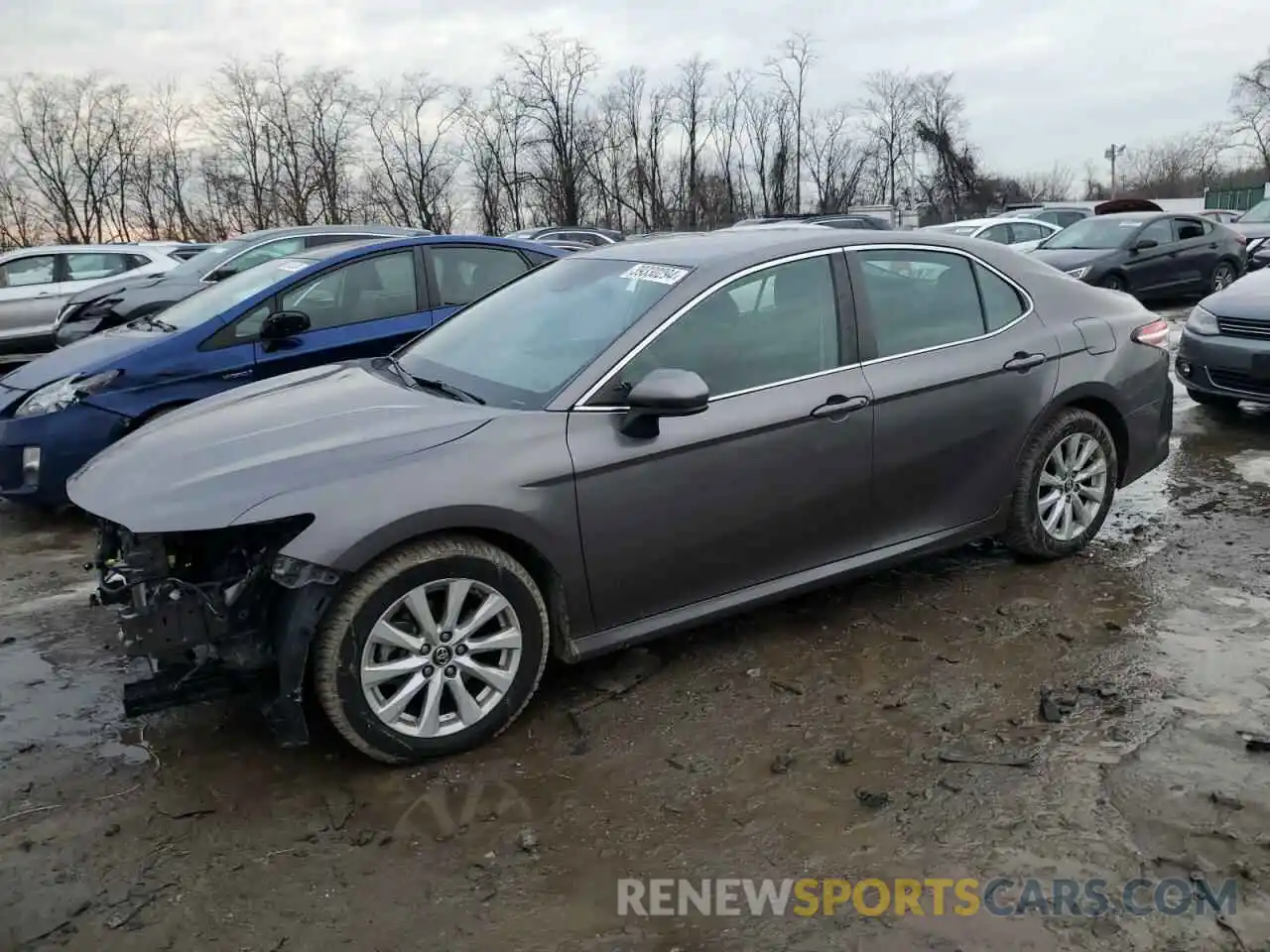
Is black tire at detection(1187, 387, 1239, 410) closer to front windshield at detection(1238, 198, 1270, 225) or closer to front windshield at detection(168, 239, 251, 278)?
A: front windshield at detection(168, 239, 251, 278)

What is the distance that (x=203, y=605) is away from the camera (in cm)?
304

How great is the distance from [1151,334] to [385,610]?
3.93 meters

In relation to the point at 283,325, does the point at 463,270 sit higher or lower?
higher

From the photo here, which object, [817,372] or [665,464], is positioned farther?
[817,372]

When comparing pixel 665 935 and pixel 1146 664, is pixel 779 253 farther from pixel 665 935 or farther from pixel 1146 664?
pixel 665 935

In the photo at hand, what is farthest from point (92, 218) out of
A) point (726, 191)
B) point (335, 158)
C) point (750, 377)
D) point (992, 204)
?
point (750, 377)

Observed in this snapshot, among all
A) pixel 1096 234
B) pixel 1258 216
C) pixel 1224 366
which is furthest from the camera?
pixel 1258 216

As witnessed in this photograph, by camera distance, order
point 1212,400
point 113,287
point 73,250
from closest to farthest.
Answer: point 1212,400
point 113,287
point 73,250

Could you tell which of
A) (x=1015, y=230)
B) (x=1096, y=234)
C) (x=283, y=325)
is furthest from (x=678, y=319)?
(x=1015, y=230)

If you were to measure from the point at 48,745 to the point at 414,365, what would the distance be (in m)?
1.92

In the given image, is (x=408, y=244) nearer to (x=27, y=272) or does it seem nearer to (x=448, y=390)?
(x=448, y=390)

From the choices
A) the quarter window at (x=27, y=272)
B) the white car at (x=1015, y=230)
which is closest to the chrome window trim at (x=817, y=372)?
the quarter window at (x=27, y=272)

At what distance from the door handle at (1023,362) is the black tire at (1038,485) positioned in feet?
1.01

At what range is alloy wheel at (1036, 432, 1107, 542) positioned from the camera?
460cm
